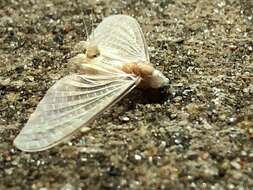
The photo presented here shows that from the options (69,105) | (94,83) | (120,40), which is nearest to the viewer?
(69,105)

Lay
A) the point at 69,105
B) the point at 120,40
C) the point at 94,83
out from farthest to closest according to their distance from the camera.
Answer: the point at 120,40
the point at 94,83
the point at 69,105

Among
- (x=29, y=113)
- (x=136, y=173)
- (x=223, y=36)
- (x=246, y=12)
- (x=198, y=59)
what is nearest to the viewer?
(x=136, y=173)

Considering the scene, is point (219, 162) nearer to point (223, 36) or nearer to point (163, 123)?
point (163, 123)

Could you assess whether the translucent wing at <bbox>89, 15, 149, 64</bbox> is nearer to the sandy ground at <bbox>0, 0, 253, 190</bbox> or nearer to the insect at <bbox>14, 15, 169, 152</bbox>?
the insect at <bbox>14, 15, 169, 152</bbox>

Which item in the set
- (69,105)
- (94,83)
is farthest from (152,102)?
(69,105)

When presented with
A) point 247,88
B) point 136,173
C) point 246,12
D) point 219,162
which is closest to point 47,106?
point 136,173

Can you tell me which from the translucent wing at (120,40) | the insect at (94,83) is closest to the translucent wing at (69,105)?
the insect at (94,83)

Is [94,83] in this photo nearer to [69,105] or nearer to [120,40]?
[69,105]
